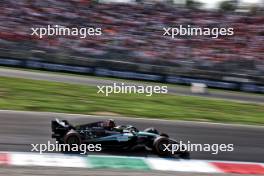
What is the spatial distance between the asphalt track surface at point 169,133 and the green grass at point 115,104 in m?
1.10

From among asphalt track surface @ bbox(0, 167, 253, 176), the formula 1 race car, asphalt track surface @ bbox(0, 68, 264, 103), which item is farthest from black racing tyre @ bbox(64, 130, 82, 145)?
asphalt track surface @ bbox(0, 68, 264, 103)

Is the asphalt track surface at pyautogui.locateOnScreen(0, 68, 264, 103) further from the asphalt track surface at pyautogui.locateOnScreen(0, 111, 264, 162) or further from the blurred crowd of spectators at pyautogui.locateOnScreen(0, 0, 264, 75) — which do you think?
the asphalt track surface at pyautogui.locateOnScreen(0, 111, 264, 162)

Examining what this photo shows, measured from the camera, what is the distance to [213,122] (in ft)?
45.9

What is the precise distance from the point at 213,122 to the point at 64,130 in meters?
6.35

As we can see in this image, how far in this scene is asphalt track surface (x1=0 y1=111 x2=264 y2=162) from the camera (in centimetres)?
938

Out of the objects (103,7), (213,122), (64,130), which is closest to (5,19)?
(103,7)

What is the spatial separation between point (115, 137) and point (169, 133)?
108 inches

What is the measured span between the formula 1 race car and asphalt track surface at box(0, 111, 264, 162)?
0.17 metres

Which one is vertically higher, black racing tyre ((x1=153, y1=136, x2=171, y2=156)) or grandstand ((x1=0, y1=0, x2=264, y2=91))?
grandstand ((x1=0, y1=0, x2=264, y2=91))

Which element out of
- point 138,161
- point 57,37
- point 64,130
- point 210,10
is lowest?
point 138,161

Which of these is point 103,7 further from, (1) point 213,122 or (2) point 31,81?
(1) point 213,122

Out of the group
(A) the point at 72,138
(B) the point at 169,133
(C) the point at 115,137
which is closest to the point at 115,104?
(B) the point at 169,133

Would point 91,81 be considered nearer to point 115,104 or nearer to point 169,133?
point 115,104

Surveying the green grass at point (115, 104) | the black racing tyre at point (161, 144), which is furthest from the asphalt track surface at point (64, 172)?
the green grass at point (115, 104)
